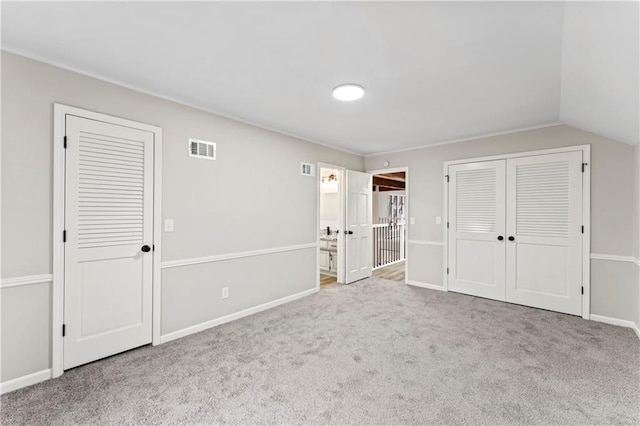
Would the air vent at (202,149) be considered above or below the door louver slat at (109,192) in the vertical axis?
above

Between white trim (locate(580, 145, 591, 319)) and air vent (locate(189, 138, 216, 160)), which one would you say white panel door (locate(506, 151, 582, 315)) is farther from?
air vent (locate(189, 138, 216, 160))

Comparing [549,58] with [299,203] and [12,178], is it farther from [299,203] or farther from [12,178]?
[12,178]

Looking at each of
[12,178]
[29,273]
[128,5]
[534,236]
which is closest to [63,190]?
[12,178]

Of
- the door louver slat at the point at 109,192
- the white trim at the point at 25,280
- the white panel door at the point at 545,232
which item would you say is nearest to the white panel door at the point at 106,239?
the door louver slat at the point at 109,192

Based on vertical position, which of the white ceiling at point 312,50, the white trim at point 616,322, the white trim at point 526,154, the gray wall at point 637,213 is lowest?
the white trim at point 616,322

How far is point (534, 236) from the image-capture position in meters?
3.84

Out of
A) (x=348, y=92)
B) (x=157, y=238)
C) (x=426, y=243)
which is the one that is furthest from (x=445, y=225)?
(x=157, y=238)

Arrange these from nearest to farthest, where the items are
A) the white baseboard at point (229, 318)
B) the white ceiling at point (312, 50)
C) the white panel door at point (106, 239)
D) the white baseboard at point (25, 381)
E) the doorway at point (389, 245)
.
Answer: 1. the white ceiling at point (312, 50)
2. the white baseboard at point (25, 381)
3. the white panel door at point (106, 239)
4. the white baseboard at point (229, 318)
5. the doorway at point (389, 245)

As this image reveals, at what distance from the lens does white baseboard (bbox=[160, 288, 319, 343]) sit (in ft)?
9.58

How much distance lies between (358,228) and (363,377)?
3243 millimetres

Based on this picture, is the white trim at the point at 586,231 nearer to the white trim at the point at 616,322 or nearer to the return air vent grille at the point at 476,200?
the white trim at the point at 616,322

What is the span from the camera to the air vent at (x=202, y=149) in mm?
3076

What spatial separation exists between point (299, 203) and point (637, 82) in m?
3.46

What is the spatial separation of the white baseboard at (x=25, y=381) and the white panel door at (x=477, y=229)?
190 inches
